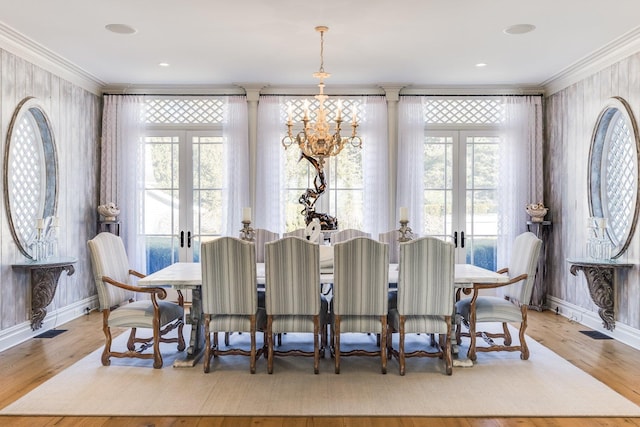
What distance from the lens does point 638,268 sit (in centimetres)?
450

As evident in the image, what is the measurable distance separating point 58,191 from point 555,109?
559cm

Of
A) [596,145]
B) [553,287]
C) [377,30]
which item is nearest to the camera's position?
[377,30]

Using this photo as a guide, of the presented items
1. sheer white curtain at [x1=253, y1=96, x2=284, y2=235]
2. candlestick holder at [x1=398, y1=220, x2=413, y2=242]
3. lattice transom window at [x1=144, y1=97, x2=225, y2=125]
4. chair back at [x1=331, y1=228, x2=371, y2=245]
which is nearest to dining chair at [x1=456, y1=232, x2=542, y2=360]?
candlestick holder at [x1=398, y1=220, x2=413, y2=242]

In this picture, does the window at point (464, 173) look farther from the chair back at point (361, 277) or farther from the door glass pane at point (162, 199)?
the door glass pane at point (162, 199)

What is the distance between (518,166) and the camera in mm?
6246

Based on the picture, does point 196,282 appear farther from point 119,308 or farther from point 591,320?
point 591,320

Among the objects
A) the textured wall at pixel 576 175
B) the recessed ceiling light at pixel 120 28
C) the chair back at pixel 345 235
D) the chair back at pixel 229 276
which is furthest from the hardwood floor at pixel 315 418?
the recessed ceiling light at pixel 120 28

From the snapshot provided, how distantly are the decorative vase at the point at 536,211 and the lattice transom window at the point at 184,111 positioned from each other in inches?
151

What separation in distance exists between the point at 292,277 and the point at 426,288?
0.93 meters

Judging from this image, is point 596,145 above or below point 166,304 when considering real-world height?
above

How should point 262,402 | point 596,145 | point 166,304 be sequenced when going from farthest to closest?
point 596,145
point 166,304
point 262,402

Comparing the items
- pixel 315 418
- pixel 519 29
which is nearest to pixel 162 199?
pixel 315 418

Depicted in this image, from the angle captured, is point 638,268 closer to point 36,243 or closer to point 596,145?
point 596,145

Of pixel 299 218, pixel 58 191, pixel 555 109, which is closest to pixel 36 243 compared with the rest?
pixel 58 191
